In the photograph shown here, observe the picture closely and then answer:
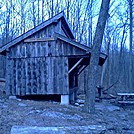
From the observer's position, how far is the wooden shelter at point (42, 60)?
45.5 feet

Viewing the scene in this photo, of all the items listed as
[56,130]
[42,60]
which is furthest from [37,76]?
[56,130]

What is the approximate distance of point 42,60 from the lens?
1417 cm

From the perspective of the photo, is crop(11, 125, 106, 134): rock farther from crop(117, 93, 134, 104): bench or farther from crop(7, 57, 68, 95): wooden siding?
crop(117, 93, 134, 104): bench

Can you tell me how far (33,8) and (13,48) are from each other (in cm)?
1721

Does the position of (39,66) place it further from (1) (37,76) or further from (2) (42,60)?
(1) (37,76)

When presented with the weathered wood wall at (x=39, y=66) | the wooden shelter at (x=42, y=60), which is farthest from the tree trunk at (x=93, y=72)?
the weathered wood wall at (x=39, y=66)

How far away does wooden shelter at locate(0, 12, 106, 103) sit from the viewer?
546 inches

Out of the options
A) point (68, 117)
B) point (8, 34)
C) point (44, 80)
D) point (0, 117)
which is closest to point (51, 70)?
point (44, 80)

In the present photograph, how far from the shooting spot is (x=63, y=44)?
14.0 meters

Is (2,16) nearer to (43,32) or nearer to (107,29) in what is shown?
(107,29)

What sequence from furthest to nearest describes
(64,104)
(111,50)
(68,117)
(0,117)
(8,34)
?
(111,50) < (8,34) < (64,104) < (68,117) < (0,117)

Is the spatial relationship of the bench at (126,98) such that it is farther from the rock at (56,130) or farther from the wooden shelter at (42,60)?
the rock at (56,130)

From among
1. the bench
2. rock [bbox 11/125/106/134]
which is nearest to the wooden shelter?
the bench

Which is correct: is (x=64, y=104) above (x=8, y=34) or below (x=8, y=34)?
below
